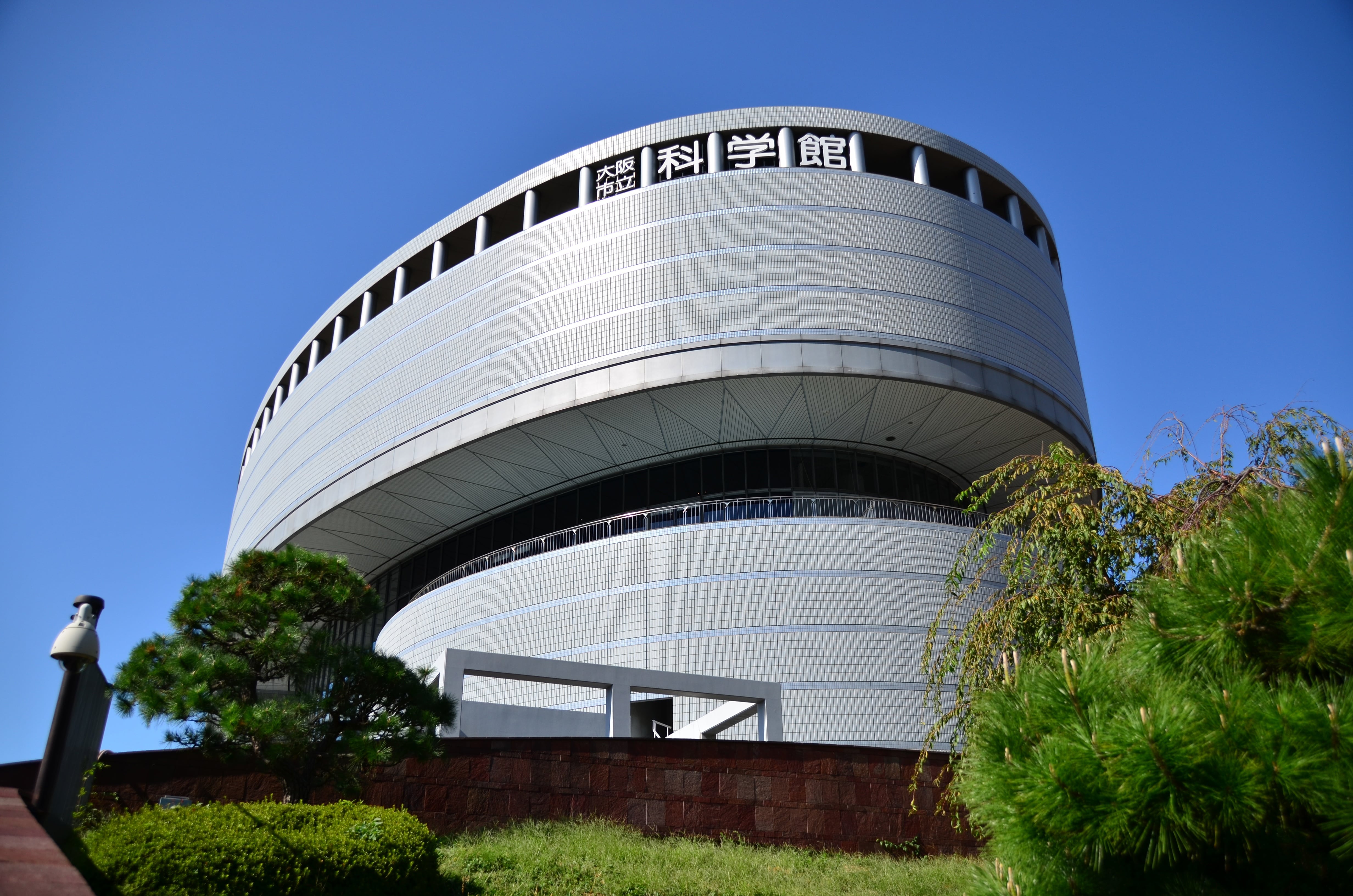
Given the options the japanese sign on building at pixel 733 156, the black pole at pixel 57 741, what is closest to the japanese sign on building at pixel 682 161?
the japanese sign on building at pixel 733 156

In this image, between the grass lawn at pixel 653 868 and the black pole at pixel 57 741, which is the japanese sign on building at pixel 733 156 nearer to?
the grass lawn at pixel 653 868

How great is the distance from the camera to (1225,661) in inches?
204

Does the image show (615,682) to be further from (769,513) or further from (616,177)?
(616,177)

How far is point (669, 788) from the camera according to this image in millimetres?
14055

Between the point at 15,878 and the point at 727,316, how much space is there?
19.2 metres

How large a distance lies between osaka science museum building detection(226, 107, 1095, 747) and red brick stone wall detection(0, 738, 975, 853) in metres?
5.18

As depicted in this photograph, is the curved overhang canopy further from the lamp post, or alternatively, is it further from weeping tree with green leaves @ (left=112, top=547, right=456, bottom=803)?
the lamp post

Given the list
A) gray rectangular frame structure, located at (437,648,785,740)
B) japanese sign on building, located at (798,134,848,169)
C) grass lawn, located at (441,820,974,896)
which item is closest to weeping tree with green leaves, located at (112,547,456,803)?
grass lawn, located at (441,820,974,896)

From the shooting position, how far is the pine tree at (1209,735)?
463 centimetres

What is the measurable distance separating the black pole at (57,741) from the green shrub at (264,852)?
0.47 metres

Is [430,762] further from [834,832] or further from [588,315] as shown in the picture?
[588,315]

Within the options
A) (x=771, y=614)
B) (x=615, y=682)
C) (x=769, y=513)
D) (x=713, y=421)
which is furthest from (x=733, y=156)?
(x=615, y=682)

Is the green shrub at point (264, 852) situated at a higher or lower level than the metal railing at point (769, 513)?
lower

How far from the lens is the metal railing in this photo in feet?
76.6
